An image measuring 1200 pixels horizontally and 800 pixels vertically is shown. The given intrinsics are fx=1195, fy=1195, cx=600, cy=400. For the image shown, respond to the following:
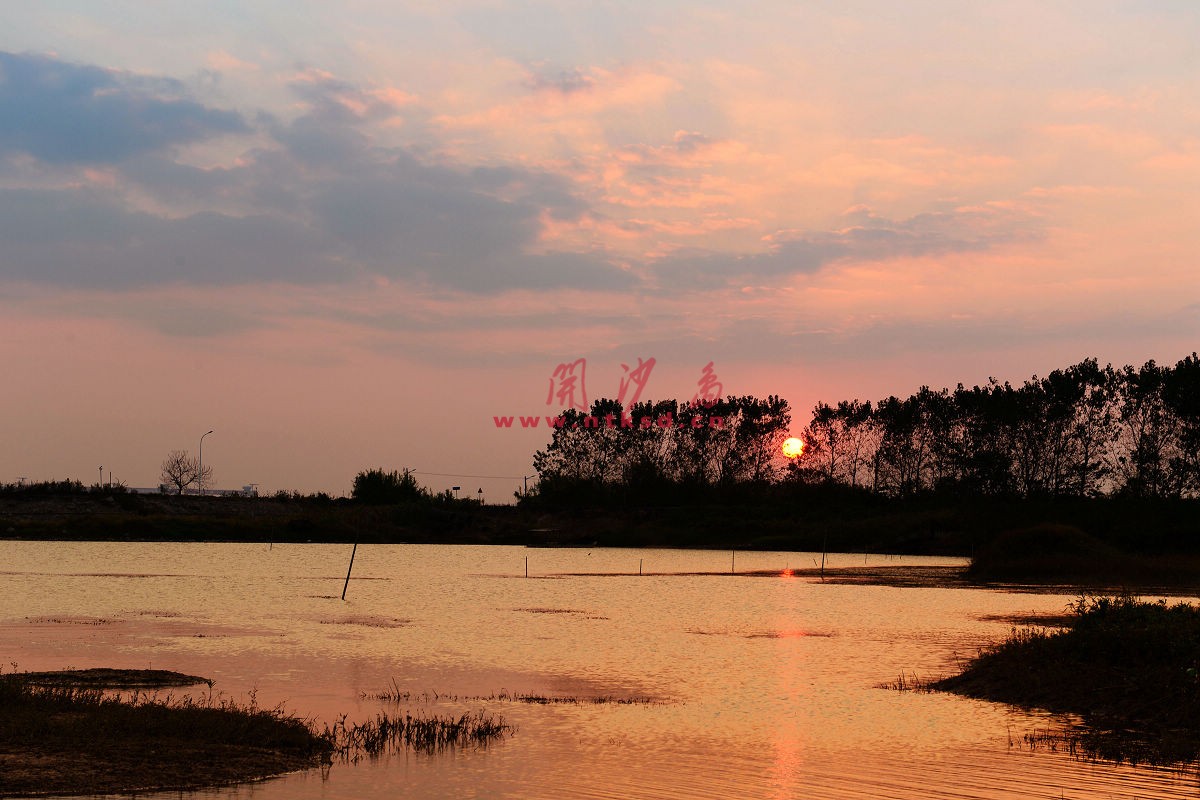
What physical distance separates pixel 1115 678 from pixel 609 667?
1430 centimetres

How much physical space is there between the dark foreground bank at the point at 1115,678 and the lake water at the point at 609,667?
3.68 ft

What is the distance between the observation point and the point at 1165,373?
130375 mm

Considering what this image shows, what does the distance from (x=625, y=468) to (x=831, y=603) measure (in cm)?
11268

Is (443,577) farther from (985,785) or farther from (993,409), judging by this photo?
(993,409)

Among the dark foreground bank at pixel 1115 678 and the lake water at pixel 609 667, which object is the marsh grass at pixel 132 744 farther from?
the dark foreground bank at pixel 1115 678

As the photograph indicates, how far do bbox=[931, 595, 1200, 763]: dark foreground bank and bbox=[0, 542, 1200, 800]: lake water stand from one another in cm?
112

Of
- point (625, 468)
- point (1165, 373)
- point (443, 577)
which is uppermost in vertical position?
point (1165, 373)

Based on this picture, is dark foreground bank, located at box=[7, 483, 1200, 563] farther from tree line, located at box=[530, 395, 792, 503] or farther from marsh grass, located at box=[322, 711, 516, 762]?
marsh grass, located at box=[322, 711, 516, 762]

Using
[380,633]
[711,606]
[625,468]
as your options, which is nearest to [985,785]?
[380,633]

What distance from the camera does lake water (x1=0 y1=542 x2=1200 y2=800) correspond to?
19.4 metres

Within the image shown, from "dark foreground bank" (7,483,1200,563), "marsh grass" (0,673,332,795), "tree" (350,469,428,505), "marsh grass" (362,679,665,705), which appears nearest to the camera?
"marsh grass" (0,673,332,795)

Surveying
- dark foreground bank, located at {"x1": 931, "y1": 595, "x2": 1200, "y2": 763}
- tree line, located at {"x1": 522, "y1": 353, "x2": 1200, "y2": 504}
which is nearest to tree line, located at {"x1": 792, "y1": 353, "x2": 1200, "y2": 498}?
tree line, located at {"x1": 522, "y1": 353, "x2": 1200, "y2": 504}

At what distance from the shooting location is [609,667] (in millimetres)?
35219

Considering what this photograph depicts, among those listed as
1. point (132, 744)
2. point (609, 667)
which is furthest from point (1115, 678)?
point (132, 744)
